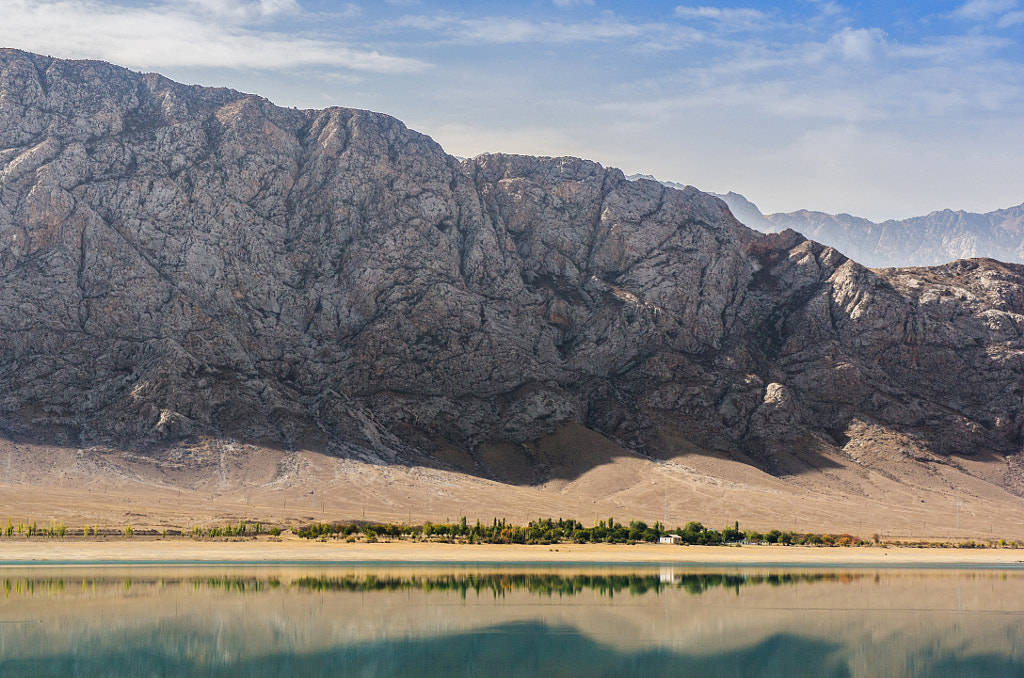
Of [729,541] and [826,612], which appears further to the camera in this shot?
[729,541]

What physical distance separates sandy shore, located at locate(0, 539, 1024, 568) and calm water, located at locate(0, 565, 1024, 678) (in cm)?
1869

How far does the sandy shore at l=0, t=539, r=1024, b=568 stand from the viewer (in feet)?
373

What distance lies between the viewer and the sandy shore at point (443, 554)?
→ 113812 millimetres

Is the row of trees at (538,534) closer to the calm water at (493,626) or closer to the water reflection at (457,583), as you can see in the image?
the water reflection at (457,583)

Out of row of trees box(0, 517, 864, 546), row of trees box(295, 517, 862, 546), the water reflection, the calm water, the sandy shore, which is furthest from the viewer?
row of trees box(295, 517, 862, 546)

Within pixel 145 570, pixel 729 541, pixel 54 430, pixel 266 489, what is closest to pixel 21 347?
pixel 54 430

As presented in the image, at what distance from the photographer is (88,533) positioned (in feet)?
433

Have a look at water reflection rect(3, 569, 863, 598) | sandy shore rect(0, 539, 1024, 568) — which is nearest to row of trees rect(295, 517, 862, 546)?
sandy shore rect(0, 539, 1024, 568)

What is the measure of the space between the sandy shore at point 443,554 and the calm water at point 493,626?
18.7m

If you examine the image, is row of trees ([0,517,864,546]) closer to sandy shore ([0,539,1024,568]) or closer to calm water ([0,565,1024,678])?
sandy shore ([0,539,1024,568])

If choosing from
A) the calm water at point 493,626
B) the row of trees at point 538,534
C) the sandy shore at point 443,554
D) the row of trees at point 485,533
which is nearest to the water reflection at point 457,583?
the calm water at point 493,626

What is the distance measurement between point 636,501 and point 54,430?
10987 cm

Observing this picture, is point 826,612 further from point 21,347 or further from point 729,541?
point 21,347

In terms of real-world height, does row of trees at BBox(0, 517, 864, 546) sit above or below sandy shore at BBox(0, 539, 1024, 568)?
below
